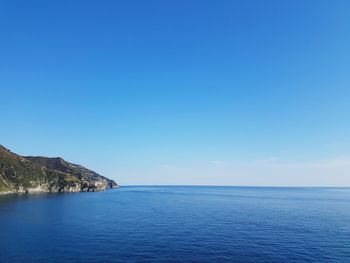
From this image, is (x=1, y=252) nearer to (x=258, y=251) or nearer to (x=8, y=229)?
(x=8, y=229)

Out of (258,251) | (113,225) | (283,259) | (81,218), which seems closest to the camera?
(283,259)

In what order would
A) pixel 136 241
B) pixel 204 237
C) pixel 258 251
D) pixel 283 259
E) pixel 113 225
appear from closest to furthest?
pixel 283 259 < pixel 258 251 < pixel 136 241 < pixel 204 237 < pixel 113 225

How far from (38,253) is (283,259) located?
57.7 m

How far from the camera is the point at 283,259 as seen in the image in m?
70.6

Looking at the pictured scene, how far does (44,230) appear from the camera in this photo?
334 feet

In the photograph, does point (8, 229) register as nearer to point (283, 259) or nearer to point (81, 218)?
point (81, 218)

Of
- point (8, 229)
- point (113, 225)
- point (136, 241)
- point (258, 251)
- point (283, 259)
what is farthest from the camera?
point (113, 225)

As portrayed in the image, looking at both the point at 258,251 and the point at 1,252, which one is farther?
the point at 258,251

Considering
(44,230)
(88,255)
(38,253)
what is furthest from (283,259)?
(44,230)

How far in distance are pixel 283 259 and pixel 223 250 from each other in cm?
1492

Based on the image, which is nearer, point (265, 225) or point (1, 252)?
point (1, 252)

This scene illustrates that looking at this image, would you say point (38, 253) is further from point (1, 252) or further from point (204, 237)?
point (204, 237)

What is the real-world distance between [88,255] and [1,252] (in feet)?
67.6

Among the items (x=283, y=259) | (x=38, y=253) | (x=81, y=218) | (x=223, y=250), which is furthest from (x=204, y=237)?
(x=81, y=218)
